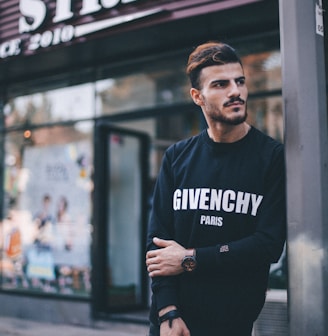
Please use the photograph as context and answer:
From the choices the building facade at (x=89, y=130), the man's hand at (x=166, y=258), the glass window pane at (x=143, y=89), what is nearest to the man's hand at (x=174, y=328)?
the man's hand at (x=166, y=258)

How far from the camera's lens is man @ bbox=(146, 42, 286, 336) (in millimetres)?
2365

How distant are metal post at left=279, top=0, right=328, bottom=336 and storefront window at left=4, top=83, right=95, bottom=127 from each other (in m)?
6.50

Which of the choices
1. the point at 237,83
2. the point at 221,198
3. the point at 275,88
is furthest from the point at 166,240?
the point at 275,88

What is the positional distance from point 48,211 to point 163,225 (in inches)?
258

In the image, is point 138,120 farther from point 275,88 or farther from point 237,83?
point 237,83

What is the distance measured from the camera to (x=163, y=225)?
8.53 feet

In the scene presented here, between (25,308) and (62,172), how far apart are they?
2.09m

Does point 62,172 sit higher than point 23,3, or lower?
lower

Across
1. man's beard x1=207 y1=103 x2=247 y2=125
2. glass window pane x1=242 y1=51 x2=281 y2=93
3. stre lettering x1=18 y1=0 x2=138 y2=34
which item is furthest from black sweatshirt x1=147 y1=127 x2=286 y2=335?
stre lettering x1=18 y1=0 x2=138 y2=34

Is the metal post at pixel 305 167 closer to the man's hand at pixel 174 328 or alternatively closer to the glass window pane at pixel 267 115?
the man's hand at pixel 174 328

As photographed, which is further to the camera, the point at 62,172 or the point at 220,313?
the point at 62,172

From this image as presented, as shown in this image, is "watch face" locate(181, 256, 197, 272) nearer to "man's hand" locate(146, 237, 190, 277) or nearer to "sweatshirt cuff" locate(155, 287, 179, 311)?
"man's hand" locate(146, 237, 190, 277)

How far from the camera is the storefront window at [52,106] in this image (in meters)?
8.60

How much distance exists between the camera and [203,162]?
254 centimetres
